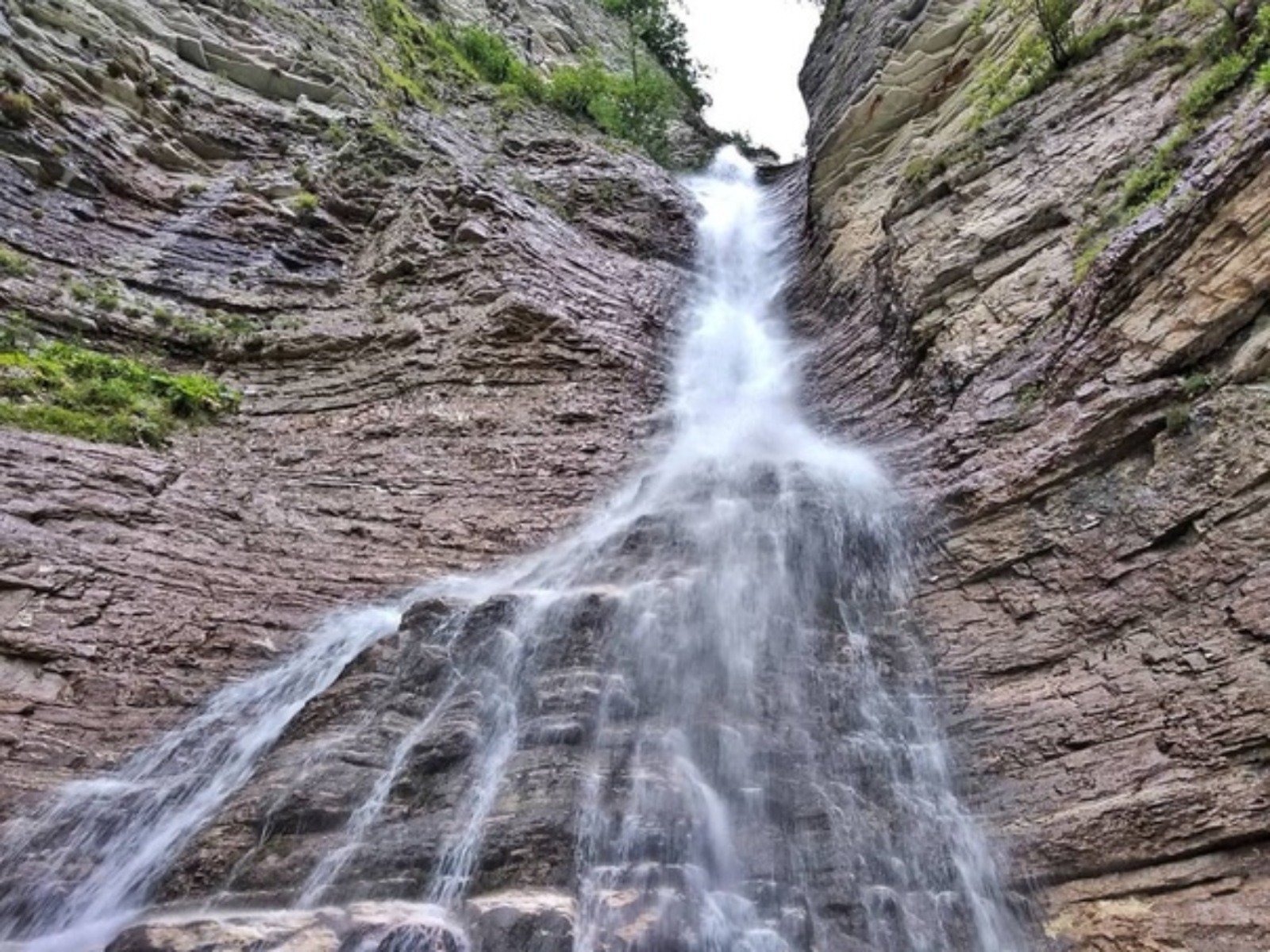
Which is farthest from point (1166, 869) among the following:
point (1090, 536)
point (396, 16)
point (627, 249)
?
point (396, 16)

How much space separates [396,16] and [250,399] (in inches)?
645

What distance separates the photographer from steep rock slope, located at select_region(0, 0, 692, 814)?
7418 millimetres

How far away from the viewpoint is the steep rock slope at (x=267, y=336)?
742 centimetres

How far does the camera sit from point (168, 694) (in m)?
7.05

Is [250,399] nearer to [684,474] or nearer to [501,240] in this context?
[501,240]

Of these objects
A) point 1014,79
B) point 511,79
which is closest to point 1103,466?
point 1014,79

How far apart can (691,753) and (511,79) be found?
23.0m

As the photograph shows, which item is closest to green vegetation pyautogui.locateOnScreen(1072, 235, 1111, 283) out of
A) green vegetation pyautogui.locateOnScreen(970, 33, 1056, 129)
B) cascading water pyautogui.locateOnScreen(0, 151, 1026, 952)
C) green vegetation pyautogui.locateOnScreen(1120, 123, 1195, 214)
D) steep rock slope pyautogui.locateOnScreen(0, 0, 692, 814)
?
green vegetation pyautogui.locateOnScreen(1120, 123, 1195, 214)

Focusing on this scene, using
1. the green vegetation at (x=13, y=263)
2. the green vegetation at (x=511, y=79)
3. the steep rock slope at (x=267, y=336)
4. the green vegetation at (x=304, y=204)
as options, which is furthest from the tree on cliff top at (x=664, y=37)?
the green vegetation at (x=13, y=263)

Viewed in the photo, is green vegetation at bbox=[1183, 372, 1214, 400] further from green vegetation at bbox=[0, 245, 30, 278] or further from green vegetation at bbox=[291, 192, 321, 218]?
green vegetation at bbox=[0, 245, 30, 278]

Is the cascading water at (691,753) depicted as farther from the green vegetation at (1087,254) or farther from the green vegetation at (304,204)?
the green vegetation at (304,204)

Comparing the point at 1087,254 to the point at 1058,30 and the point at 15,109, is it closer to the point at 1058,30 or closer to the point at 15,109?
the point at 1058,30

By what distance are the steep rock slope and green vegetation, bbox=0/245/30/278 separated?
43 mm

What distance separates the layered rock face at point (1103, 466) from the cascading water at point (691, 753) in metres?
0.57
